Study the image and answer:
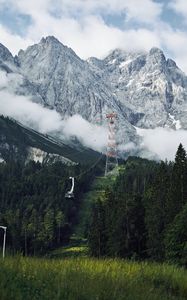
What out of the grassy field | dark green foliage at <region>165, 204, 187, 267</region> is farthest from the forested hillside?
the grassy field

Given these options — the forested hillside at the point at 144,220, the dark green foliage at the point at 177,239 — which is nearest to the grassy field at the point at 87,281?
the dark green foliage at the point at 177,239

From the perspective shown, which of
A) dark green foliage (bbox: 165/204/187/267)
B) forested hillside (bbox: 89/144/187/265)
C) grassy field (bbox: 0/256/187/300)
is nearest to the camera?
grassy field (bbox: 0/256/187/300)

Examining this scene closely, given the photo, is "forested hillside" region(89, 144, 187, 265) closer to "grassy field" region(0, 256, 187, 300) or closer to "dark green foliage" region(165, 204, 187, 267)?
"dark green foliage" region(165, 204, 187, 267)

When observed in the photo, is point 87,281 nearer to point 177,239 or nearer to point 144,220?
point 177,239

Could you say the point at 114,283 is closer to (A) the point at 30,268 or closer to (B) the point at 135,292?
(B) the point at 135,292

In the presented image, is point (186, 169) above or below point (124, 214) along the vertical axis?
above

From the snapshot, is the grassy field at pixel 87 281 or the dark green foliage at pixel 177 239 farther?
the dark green foliage at pixel 177 239

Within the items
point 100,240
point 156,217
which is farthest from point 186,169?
point 100,240

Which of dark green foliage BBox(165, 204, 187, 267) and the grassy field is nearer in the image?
the grassy field

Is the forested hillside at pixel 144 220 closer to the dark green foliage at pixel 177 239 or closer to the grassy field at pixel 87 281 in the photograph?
the dark green foliage at pixel 177 239
